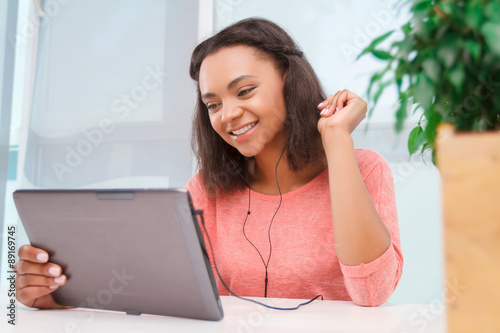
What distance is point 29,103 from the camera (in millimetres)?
2408

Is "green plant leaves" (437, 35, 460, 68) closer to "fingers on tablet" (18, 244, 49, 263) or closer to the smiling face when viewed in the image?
"fingers on tablet" (18, 244, 49, 263)

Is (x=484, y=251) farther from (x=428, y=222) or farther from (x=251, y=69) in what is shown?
(x=428, y=222)

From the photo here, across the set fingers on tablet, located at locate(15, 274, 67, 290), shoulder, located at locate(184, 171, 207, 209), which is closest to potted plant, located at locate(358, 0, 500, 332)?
fingers on tablet, located at locate(15, 274, 67, 290)

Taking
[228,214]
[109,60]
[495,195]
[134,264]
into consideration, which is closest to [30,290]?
[134,264]

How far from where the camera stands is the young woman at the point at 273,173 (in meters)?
1.15

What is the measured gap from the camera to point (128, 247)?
2.15ft

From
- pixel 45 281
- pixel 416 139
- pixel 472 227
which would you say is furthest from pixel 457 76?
pixel 45 281

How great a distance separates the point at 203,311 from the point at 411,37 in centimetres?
49

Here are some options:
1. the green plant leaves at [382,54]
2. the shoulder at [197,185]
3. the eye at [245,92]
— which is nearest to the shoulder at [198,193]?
the shoulder at [197,185]

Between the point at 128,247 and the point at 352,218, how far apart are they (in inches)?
18.5

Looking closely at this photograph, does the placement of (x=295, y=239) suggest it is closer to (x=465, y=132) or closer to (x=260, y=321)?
(x=260, y=321)

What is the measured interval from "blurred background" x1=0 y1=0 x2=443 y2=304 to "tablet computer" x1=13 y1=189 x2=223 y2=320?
4.93ft

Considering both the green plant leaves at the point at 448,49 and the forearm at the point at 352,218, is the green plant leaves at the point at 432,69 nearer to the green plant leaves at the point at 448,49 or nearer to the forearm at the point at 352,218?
the green plant leaves at the point at 448,49

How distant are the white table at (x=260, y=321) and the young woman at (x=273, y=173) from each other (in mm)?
331
